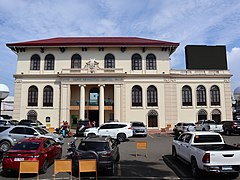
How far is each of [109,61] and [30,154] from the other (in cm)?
2663

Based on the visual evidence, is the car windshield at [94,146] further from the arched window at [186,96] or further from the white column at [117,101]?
the arched window at [186,96]

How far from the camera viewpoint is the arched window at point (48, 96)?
110 ft

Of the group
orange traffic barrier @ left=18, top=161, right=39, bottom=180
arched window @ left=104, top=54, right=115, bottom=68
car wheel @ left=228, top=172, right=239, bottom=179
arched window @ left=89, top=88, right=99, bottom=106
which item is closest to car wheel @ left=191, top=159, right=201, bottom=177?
car wheel @ left=228, top=172, right=239, bottom=179

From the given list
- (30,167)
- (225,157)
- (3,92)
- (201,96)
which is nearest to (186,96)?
(201,96)

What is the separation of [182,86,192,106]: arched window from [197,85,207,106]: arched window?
1.15m

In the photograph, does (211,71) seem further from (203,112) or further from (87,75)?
(87,75)

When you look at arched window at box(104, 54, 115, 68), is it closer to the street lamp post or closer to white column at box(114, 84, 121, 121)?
white column at box(114, 84, 121, 121)

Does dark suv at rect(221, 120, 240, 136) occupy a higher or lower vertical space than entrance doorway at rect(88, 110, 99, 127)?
lower

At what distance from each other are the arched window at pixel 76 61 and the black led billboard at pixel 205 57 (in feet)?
53.6

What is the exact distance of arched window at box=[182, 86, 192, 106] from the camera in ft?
111

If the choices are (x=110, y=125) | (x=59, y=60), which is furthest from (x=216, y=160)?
(x=59, y=60)

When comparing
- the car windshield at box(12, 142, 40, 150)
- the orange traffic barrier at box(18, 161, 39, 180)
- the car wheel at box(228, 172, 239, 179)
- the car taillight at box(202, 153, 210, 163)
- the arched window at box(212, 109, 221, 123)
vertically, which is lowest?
the car wheel at box(228, 172, 239, 179)

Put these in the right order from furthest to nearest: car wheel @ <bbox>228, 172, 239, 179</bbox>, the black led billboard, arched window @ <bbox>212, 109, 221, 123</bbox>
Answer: the black led billboard
arched window @ <bbox>212, 109, 221, 123</bbox>
car wheel @ <bbox>228, 172, 239, 179</bbox>

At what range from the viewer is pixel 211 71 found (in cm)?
3456
